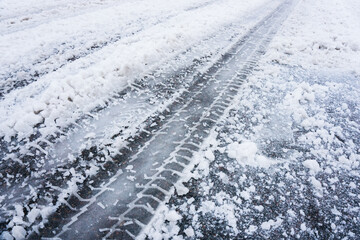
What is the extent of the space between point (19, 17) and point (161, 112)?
334 inches

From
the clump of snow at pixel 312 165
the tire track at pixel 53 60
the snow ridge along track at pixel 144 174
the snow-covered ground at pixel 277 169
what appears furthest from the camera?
the tire track at pixel 53 60

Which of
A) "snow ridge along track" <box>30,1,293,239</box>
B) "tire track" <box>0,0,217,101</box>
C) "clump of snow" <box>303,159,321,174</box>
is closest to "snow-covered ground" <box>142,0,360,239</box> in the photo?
"clump of snow" <box>303,159,321,174</box>

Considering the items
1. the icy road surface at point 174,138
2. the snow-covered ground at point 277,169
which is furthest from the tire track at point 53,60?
the snow-covered ground at point 277,169

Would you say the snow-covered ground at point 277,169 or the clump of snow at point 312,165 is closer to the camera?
the snow-covered ground at point 277,169

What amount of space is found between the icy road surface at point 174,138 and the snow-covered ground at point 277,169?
0.02 metres

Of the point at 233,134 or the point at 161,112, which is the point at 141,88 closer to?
the point at 161,112

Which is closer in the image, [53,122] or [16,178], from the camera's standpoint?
[16,178]

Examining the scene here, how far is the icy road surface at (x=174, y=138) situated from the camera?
2369 mm

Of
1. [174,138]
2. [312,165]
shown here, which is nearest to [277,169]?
[312,165]

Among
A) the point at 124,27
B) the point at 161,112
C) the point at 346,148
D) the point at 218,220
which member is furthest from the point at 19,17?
the point at 346,148

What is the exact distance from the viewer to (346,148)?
342 cm

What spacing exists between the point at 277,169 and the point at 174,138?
154cm

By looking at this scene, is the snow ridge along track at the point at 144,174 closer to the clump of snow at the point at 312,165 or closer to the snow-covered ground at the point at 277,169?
the snow-covered ground at the point at 277,169

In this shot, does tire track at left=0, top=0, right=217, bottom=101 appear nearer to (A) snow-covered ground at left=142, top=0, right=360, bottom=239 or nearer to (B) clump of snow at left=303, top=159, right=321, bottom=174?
(A) snow-covered ground at left=142, top=0, right=360, bottom=239
